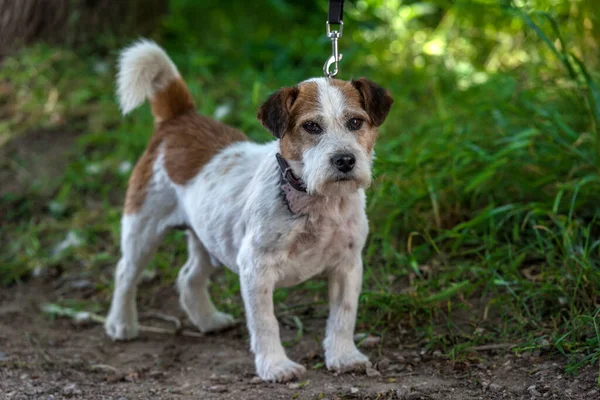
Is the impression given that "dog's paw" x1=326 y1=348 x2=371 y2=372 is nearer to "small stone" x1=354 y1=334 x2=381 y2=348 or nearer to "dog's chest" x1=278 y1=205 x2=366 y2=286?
"small stone" x1=354 y1=334 x2=381 y2=348

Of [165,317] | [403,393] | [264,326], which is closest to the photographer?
[403,393]

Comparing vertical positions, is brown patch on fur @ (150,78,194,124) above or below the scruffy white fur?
below

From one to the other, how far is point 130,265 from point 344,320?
61.4 inches

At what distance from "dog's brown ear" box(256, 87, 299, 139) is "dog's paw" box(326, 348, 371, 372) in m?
1.17

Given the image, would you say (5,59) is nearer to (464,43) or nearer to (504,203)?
(464,43)

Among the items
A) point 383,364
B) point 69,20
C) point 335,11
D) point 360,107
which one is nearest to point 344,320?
point 383,364

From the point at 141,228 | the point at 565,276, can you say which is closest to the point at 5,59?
the point at 141,228

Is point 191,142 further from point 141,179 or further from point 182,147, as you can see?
A: point 141,179

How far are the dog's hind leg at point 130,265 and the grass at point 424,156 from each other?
2.11 ft

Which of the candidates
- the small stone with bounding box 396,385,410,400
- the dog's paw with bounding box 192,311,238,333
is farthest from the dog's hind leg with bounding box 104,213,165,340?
the small stone with bounding box 396,385,410,400

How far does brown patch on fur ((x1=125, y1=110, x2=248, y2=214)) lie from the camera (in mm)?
4879

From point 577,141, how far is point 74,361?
3.40 meters

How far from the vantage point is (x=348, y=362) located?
4.27 meters

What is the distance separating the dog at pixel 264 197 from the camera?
3.96 m
